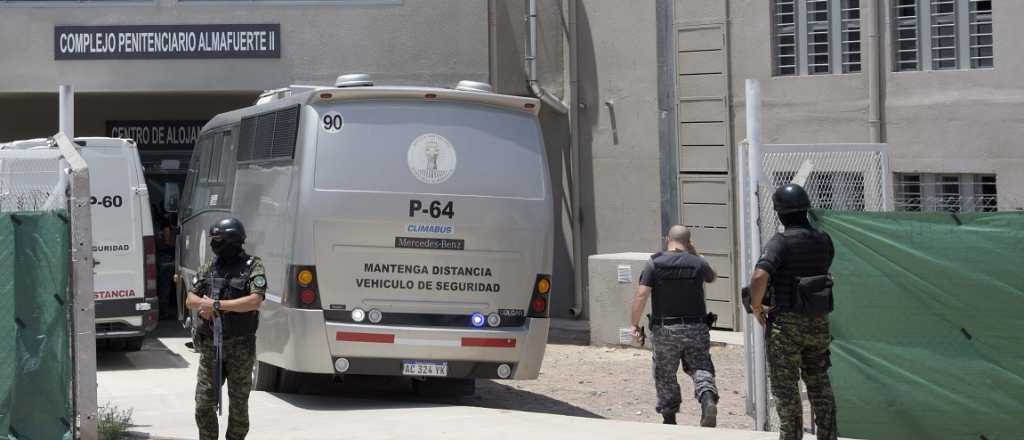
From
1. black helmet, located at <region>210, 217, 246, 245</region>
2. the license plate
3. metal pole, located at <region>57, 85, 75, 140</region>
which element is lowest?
the license plate

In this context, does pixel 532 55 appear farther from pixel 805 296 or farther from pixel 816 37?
pixel 805 296

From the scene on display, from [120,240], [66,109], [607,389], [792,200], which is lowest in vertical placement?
[607,389]

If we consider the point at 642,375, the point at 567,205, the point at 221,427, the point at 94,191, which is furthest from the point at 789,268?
the point at 567,205

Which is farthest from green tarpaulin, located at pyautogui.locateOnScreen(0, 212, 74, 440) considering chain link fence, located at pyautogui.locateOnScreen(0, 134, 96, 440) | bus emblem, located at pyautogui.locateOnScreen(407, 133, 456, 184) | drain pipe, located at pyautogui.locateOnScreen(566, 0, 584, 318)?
drain pipe, located at pyautogui.locateOnScreen(566, 0, 584, 318)

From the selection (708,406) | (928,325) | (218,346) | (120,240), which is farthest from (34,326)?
(928,325)

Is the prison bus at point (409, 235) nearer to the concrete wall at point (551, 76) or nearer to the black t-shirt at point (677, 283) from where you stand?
the black t-shirt at point (677, 283)

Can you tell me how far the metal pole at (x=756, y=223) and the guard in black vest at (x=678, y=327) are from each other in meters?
0.38

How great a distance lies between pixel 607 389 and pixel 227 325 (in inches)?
225

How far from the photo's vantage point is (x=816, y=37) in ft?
56.2

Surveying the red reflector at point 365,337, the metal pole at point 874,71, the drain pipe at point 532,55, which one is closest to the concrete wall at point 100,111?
the drain pipe at point 532,55

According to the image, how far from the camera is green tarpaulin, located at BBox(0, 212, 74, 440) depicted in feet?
29.0

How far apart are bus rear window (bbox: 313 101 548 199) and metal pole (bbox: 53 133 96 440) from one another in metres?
2.10

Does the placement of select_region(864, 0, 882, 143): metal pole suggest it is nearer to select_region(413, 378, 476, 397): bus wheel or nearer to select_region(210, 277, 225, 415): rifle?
select_region(413, 378, 476, 397): bus wheel

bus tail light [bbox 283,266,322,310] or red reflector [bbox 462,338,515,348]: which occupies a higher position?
bus tail light [bbox 283,266,322,310]
